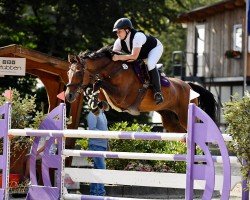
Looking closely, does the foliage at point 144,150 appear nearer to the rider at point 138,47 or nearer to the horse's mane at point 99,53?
the rider at point 138,47

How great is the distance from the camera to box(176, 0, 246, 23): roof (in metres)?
34.5

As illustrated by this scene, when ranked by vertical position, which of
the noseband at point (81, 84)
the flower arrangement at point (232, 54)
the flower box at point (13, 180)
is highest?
the flower arrangement at point (232, 54)

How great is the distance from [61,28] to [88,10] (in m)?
1.17

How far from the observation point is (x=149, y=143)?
14188 millimetres

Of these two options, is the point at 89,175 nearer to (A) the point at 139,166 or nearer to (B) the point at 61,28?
(A) the point at 139,166

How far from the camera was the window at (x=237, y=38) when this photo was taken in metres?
35.5

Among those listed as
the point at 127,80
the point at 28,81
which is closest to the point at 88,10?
the point at 28,81

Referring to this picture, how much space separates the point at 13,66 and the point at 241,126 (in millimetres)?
6384

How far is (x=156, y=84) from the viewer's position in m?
11.0

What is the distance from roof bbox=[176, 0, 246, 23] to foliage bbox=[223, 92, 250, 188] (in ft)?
87.9

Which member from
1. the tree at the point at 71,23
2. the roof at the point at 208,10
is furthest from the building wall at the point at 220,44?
the tree at the point at 71,23

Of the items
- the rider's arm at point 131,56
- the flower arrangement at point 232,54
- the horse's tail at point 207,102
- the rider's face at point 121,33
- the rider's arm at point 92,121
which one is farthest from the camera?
the flower arrangement at point 232,54

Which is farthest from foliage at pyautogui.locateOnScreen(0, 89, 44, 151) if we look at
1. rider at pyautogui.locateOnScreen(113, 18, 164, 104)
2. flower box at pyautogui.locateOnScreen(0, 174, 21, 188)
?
rider at pyautogui.locateOnScreen(113, 18, 164, 104)

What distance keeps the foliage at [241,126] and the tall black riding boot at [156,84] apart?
3.62m
